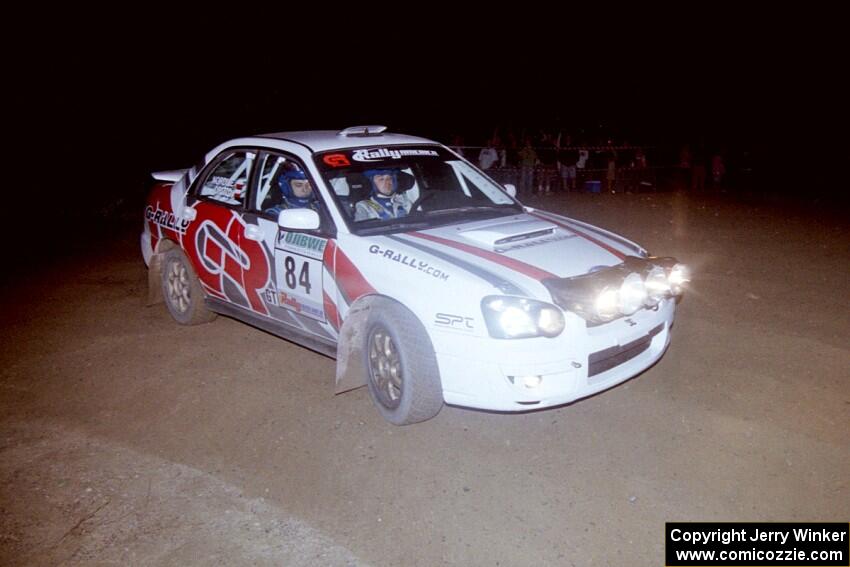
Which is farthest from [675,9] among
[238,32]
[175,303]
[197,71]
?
[175,303]

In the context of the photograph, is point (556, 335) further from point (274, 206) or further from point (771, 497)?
point (274, 206)

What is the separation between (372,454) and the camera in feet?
13.8

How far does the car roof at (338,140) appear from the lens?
17.2 feet

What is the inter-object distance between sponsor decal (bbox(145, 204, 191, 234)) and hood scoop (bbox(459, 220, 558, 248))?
8.54 ft

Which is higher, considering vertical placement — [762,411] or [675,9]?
A: [675,9]

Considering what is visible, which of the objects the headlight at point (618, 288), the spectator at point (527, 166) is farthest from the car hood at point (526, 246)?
the spectator at point (527, 166)

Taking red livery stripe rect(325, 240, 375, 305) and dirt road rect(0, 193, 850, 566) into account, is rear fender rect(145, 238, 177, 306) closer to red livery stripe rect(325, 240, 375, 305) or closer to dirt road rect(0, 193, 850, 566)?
dirt road rect(0, 193, 850, 566)

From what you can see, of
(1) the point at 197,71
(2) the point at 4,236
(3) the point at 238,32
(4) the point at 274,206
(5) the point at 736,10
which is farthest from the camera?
(5) the point at 736,10

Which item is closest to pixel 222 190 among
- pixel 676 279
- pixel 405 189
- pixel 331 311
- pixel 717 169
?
pixel 405 189

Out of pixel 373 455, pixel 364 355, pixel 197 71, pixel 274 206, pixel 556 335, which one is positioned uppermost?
pixel 197 71

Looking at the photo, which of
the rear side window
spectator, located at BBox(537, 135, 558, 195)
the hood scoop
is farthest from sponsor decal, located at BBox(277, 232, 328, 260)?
spectator, located at BBox(537, 135, 558, 195)

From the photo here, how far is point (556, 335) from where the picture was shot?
12.8 feet

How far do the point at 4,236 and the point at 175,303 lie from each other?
7420mm

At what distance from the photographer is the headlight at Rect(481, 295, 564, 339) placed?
3896mm
